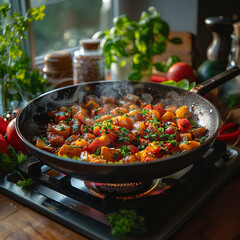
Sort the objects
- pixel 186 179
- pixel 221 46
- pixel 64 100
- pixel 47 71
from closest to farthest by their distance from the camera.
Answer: pixel 186 179 → pixel 64 100 → pixel 47 71 → pixel 221 46

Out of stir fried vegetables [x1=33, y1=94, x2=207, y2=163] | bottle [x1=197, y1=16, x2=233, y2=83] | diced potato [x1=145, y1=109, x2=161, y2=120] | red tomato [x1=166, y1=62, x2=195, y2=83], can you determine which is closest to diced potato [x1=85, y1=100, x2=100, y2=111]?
stir fried vegetables [x1=33, y1=94, x2=207, y2=163]

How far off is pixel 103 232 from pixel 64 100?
62 centimetres

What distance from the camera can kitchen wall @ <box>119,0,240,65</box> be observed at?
2488mm

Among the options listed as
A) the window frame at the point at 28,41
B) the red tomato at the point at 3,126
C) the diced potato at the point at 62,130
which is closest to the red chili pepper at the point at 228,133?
the diced potato at the point at 62,130

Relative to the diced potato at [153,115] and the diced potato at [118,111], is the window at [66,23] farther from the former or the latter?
the diced potato at [153,115]

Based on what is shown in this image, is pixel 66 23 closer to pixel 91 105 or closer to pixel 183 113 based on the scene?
pixel 91 105

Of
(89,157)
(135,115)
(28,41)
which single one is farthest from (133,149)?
(28,41)

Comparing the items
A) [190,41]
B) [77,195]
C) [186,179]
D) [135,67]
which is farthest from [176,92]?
[190,41]

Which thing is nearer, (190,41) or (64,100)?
(64,100)

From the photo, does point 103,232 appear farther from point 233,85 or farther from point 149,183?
point 233,85

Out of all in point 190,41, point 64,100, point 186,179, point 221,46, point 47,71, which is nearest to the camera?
point 186,179

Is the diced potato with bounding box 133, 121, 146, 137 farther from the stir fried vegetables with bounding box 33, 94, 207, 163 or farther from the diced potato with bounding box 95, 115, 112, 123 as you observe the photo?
the diced potato with bounding box 95, 115, 112, 123

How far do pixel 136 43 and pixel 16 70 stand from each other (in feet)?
2.57

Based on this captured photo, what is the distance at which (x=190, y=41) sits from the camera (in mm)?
2383
